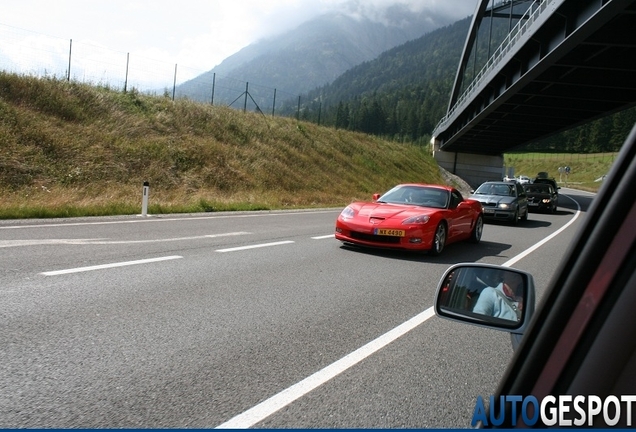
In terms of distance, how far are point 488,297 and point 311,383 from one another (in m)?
1.72

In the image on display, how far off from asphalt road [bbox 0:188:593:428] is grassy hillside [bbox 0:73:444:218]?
7457 mm

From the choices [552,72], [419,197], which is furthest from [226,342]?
[552,72]

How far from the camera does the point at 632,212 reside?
112 centimetres

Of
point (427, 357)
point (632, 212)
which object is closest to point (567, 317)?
point (632, 212)

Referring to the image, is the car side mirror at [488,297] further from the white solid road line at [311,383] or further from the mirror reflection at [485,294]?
the white solid road line at [311,383]

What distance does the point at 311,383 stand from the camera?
3600 millimetres

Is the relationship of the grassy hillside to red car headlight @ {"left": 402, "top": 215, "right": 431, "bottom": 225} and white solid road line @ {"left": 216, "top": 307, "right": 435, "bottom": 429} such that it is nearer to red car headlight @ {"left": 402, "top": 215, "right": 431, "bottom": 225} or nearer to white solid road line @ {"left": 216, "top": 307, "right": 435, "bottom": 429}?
red car headlight @ {"left": 402, "top": 215, "right": 431, "bottom": 225}

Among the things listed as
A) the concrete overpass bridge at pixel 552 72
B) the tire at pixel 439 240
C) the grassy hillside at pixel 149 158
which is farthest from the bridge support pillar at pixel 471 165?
the tire at pixel 439 240

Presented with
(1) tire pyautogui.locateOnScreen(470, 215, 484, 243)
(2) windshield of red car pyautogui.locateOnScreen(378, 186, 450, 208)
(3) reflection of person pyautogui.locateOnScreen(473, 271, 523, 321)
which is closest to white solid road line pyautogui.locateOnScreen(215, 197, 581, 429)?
(3) reflection of person pyautogui.locateOnScreen(473, 271, 523, 321)

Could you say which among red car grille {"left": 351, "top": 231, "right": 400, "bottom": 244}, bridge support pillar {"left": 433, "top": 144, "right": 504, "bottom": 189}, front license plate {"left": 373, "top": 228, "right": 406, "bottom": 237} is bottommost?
red car grille {"left": 351, "top": 231, "right": 400, "bottom": 244}

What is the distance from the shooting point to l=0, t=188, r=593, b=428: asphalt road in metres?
3.11

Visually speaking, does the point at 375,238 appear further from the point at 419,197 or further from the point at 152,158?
the point at 152,158

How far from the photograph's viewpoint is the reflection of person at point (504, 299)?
215 centimetres

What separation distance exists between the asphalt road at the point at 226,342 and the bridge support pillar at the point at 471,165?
5530 cm
